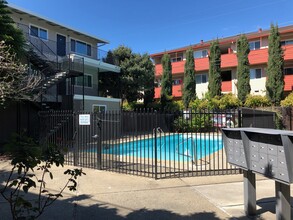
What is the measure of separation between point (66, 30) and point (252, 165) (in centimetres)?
2213

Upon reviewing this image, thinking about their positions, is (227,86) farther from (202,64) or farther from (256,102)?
(256,102)

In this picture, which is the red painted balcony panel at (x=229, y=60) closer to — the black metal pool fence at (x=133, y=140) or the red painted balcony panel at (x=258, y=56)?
the red painted balcony panel at (x=258, y=56)

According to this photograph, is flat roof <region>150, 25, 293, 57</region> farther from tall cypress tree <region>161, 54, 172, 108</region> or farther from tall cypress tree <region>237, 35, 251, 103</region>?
tall cypress tree <region>237, 35, 251, 103</region>

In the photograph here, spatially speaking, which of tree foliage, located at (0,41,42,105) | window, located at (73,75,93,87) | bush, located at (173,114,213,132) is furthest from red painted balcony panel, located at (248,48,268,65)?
tree foliage, located at (0,41,42,105)

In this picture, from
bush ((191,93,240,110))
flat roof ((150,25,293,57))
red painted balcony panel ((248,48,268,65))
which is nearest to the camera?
bush ((191,93,240,110))

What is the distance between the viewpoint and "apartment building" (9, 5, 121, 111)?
1833 cm

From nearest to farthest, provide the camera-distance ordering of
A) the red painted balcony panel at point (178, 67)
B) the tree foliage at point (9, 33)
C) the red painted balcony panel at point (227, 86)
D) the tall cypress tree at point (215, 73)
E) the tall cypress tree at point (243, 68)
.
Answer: the tree foliage at point (9, 33), the tall cypress tree at point (243, 68), the tall cypress tree at point (215, 73), the red painted balcony panel at point (227, 86), the red painted balcony panel at point (178, 67)

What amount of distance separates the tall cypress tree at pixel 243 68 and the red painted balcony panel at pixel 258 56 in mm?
3118

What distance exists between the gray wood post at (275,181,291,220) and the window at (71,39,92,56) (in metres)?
22.6

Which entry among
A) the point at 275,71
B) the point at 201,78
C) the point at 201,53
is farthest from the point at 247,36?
the point at 275,71

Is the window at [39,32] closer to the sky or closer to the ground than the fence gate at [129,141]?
closer to the sky

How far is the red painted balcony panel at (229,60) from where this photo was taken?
31.3m

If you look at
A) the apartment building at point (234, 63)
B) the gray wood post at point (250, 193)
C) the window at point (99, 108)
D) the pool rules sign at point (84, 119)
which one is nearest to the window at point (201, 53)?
the apartment building at point (234, 63)

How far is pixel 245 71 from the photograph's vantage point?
90.3 feet
